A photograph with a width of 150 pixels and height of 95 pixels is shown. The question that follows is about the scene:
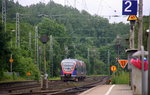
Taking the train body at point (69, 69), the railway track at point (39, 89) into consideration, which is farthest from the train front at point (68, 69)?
the railway track at point (39, 89)

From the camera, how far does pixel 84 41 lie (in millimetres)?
114000

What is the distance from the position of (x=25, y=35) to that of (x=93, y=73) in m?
41.7

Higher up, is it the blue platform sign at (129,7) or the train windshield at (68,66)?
the blue platform sign at (129,7)

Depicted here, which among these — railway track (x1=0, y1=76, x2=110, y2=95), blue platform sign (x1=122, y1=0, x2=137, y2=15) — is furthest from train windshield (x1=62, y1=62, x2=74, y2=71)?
blue platform sign (x1=122, y1=0, x2=137, y2=15)

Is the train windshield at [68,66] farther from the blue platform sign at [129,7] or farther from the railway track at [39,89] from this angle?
the blue platform sign at [129,7]

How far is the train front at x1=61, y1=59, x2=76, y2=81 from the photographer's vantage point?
59281 millimetres

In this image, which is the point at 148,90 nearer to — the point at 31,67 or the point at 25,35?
the point at 31,67

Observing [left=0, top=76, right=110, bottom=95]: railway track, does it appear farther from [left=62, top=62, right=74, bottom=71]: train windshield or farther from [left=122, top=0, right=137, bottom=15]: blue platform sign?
[left=62, top=62, right=74, bottom=71]: train windshield

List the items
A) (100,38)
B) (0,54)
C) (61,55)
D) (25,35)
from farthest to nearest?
(100,38)
(61,55)
(25,35)
(0,54)

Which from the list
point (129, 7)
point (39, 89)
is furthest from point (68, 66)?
point (129, 7)

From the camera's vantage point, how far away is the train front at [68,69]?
59.3 m

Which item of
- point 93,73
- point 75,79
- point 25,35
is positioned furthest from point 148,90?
point 93,73

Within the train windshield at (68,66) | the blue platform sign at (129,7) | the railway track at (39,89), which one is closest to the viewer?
the blue platform sign at (129,7)

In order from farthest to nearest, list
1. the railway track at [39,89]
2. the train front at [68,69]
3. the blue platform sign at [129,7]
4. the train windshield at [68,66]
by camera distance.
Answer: the train windshield at [68,66] → the train front at [68,69] → the railway track at [39,89] → the blue platform sign at [129,7]
